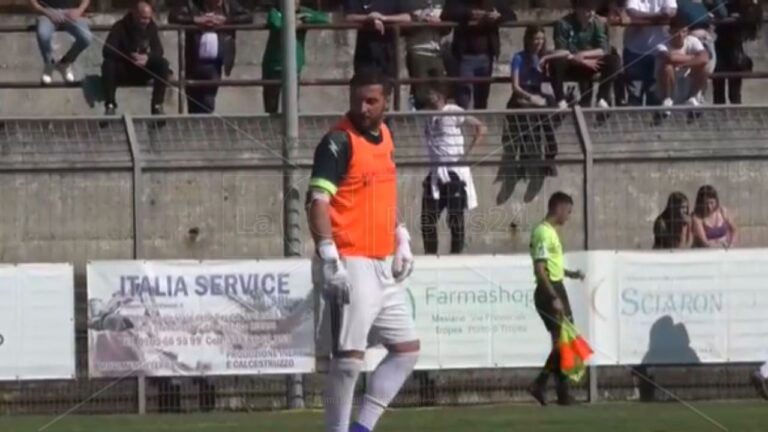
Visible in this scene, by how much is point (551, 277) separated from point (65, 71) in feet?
21.8

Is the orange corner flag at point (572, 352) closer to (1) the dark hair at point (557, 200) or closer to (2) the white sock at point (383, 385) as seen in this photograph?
(1) the dark hair at point (557, 200)

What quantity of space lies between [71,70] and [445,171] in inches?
212

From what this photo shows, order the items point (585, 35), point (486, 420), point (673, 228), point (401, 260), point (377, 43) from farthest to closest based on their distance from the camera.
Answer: point (377, 43)
point (585, 35)
point (673, 228)
point (486, 420)
point (401, 260)

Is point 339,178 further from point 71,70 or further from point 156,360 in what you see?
point 71,70

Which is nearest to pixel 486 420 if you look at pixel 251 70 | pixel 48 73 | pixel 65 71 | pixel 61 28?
pixel 65 71

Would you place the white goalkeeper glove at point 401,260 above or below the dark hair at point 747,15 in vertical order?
below

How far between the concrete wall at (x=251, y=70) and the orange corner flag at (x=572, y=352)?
615 centimetres

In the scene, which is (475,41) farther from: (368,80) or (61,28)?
(368,80)

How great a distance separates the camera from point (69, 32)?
814 inches

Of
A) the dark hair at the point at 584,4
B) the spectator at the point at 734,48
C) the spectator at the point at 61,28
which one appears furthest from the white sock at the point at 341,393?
the spectator at the point at 734,48

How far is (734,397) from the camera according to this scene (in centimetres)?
1739

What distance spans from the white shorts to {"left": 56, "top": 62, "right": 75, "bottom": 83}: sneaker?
9.92m

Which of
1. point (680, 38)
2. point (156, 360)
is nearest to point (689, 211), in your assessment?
point (680, 38)

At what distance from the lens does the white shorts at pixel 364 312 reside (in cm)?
1088
